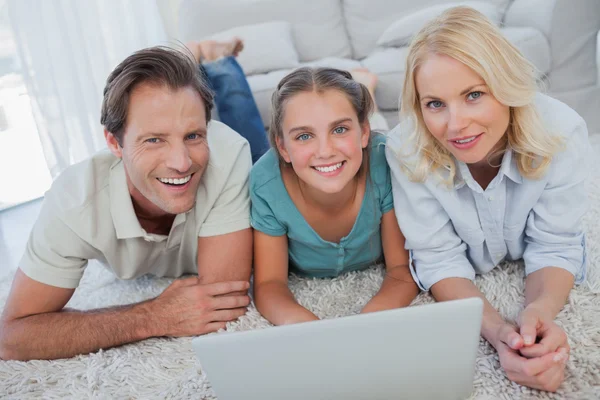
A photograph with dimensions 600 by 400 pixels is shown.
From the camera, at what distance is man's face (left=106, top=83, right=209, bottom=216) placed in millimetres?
1289

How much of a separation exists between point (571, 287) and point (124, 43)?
2615 mm

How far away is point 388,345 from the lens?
0.83 meters

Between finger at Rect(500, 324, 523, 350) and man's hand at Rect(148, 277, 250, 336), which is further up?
finger at Rect(500, 324, 523, 350)

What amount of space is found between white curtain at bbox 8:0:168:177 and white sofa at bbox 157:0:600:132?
417mm

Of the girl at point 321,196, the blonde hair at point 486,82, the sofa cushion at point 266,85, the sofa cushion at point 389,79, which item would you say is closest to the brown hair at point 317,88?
the girl at point 321,196

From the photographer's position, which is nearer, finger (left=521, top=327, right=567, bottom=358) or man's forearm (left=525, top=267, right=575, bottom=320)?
finger (left=521, top=327, right=567, bottom=358)

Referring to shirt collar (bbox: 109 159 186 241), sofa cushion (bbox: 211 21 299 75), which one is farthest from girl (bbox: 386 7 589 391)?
sofa cushion (bbox: 211 21 299 75)

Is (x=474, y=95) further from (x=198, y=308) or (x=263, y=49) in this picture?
(x=263, y=49)

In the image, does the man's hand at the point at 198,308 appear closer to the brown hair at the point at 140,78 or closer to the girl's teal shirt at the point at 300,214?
the girl's teal shirt at the point at 300,214

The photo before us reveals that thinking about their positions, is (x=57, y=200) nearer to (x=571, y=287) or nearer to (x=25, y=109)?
(x=571, y=287)

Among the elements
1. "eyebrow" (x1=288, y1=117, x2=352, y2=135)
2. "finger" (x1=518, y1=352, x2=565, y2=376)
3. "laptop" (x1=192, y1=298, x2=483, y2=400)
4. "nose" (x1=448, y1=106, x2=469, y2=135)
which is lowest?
"finger" (x1=518, y1=352, x2=565, y2=376)

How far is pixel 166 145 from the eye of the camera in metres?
1.31

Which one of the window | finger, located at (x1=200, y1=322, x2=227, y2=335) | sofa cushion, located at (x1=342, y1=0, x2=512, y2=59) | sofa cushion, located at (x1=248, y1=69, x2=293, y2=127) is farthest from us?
sofa cushion, located at (x1=342, y1=0, x2=512, y2=59)

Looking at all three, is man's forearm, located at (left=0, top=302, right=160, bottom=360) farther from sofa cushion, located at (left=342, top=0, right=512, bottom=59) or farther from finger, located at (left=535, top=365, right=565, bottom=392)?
sofa cushion, located at (left=342, top=0, right=512, bottom=59)
